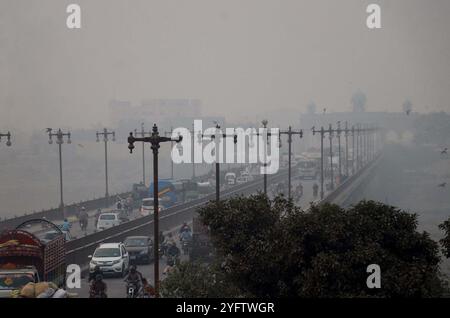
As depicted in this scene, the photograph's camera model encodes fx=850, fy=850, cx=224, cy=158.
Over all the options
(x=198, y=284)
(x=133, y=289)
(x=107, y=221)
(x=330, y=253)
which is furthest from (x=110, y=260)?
(x=107, y=221)

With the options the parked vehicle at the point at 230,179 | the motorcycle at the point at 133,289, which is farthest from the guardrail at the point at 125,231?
the parked vehicle at the point at 230,179

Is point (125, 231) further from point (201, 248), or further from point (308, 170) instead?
point (308, 170)

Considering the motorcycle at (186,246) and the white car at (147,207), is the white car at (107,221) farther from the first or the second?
the motorcycle at (186,246)

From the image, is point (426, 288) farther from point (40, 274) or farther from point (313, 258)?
point (40, 274)

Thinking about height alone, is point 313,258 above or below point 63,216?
above

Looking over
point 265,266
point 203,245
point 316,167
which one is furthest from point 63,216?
point 316,167
